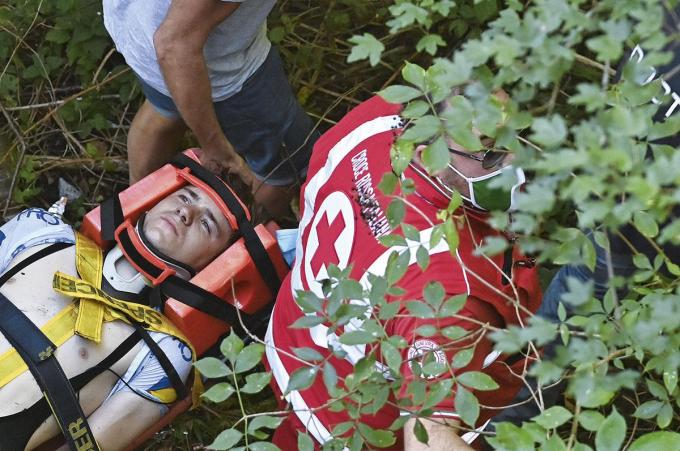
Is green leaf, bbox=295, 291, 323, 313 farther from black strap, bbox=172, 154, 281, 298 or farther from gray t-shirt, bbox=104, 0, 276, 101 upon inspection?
black strap, bbox=172, 154, 281, 298

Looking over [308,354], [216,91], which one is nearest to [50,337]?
[216,91]

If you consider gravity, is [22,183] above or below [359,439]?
below

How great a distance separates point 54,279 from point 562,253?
1.75 m

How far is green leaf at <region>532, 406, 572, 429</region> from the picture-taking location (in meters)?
1.32

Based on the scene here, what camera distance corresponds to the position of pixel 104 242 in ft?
9.46

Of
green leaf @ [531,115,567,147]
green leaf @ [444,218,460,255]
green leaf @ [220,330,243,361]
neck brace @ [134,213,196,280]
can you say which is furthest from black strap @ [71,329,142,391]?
green leaf @ [531,115,567,147]

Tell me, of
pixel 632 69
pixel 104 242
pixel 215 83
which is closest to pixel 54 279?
pixel 104 242

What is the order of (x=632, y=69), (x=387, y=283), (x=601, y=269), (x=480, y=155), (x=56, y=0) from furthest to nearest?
1. (x=56, y=0)
2. (x=601, y=269)
3. (x=480, y=155)
4. (x=387, y=283)
5. (x=632, y=69)

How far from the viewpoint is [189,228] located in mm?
2877

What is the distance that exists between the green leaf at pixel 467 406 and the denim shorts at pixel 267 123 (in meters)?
1.67

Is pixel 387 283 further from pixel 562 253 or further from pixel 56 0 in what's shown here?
pixel 56 0

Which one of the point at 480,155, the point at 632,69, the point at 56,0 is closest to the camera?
the point at 632,69

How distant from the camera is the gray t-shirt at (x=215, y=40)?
2.51 meters

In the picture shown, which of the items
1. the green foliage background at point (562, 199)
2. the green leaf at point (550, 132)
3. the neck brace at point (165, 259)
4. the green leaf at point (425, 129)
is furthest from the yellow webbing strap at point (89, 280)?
the green leaf at point (550, 132)
